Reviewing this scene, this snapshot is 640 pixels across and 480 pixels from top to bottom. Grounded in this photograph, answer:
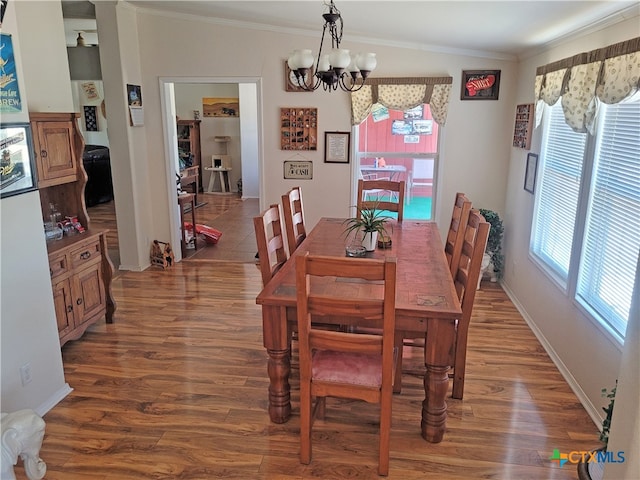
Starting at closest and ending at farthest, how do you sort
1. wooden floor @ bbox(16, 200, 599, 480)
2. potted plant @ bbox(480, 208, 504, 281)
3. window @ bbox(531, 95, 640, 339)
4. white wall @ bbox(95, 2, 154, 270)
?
wooden floor @ bbox(16, 200, 599, 480) < window @ bbox(531, 95, 640, 339) < white wall @ bbox(95, 2, 154, 270) < potted plant @ bbox(480, 208, 504, 281)

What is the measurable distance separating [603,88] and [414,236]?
4.88 ft

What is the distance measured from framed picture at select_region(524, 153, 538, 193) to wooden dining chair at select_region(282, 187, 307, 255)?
2079 millimetres

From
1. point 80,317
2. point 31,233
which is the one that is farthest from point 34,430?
point 80,317

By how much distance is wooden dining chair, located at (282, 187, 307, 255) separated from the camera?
3314 mm

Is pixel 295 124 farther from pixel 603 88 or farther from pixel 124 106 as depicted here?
pixel 603 88

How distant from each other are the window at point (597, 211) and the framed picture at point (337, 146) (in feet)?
6.69

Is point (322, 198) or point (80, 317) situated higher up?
point (322, 198)

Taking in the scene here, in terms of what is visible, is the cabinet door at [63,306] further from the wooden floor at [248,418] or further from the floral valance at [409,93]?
the floral valance at [409,93]

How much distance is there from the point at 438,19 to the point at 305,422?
2.98 meters

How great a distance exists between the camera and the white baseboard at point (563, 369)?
2.57 metres

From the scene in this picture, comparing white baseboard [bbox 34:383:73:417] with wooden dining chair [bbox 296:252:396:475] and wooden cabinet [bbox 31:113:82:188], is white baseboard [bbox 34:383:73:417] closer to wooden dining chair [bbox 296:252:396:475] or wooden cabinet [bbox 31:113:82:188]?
wooden cabinet [bbox 31:113:82:188]

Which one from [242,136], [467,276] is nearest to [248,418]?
[467,276]

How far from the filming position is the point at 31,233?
247 centimetres

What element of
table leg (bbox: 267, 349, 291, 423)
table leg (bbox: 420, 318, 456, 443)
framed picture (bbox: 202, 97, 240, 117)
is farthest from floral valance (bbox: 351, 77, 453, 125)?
framed picture (bbox: 202, 97, 240, 117)
